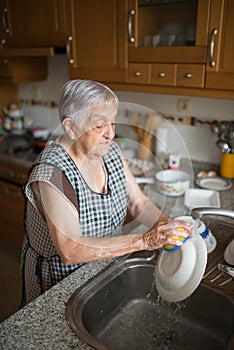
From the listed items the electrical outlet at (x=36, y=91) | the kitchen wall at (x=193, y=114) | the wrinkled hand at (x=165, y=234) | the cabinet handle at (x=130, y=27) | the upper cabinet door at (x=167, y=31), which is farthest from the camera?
the electrical outlet at (x=36, y=91)

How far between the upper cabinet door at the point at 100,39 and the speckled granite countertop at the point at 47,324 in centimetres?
105

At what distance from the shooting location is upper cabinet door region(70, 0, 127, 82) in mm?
1602

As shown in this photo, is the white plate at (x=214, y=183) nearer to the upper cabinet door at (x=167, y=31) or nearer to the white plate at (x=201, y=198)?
the white plate at (x=201, y=198)

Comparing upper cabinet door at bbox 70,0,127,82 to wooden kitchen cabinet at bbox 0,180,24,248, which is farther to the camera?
wooden kitchen cabinet at bbox 0,180,24,248

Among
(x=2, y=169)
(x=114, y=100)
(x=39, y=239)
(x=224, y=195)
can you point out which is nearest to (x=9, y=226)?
(x=2, y=169)

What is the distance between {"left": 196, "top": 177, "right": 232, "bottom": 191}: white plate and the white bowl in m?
0.10

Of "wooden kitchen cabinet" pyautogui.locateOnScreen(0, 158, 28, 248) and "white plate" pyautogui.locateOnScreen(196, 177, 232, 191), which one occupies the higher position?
"white plate" pyautogui.locateOnScreen(196, 177, 232, 191)

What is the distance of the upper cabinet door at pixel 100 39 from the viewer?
5.25 ft

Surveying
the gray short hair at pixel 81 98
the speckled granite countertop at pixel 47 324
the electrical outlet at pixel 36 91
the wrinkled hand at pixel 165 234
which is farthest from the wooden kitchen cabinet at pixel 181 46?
the electrical outlet at pixel 36 91

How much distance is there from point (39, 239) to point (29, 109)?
1764 millimetres

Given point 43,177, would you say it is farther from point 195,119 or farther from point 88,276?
point 195,119

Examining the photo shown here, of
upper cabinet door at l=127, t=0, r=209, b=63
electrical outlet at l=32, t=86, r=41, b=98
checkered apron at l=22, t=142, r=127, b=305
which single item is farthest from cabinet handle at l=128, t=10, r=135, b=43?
electrical outlet at l=32, t=86, r=41, b=98

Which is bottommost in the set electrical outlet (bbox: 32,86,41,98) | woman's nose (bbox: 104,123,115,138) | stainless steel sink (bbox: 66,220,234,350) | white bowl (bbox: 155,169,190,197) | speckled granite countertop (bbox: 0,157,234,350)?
stainless steel sink (bbox: 66,220,234,350)

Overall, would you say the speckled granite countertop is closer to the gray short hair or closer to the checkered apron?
the checkered apron
